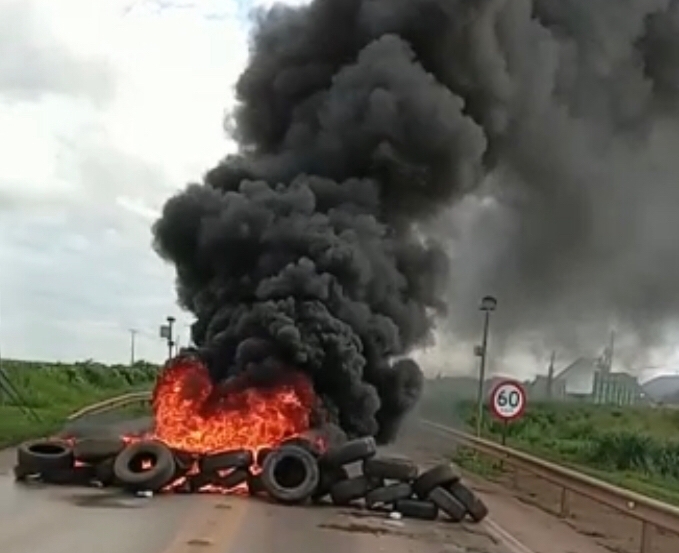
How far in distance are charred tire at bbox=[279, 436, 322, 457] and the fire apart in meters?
1.74

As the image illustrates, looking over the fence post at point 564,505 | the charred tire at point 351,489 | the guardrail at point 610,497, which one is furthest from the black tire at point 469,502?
the fence post at point 564,505

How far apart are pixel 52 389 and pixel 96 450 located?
39190 mm

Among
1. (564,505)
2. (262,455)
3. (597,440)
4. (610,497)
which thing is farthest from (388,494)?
(597,440)

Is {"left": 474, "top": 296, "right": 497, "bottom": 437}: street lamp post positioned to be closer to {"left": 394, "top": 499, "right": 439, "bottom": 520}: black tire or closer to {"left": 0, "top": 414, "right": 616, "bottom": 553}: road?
{"left": 0, "top": 414, "right": 616, "bottom": 553}: road

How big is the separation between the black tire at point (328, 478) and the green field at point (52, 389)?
11318mm

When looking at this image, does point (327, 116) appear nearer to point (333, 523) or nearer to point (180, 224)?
point (180, 224)

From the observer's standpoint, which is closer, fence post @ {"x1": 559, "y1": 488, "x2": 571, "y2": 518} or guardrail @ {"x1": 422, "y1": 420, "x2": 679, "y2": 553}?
guardrail @ {"x1": 422, "y1": 420, "x2": 679, "y2": 553}

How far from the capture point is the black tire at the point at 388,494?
59.0ft

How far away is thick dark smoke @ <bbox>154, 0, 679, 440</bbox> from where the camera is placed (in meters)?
24.0

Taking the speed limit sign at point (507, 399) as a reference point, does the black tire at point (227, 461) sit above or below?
below

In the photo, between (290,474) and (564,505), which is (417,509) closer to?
(290,474)

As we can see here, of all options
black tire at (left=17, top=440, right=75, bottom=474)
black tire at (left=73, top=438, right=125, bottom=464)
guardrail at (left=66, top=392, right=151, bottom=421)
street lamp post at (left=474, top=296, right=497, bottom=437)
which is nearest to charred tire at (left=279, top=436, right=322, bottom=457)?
black tire at (left=73, top=438, right=125, bottom=464)

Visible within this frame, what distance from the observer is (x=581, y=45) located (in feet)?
101

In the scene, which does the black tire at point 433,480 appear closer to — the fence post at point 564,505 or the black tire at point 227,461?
the black tire at point 227,461
